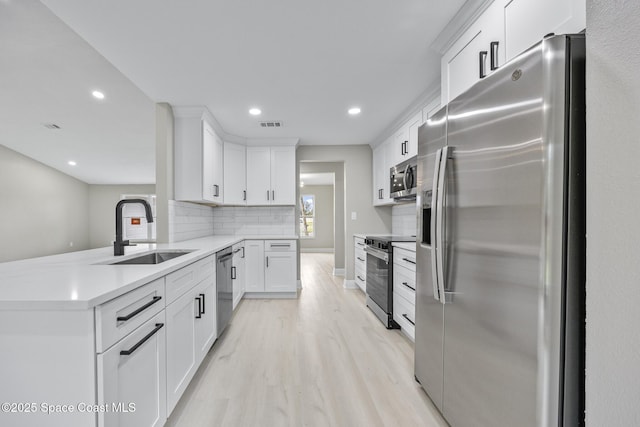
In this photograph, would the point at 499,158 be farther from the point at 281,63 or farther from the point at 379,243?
the point at 379,243

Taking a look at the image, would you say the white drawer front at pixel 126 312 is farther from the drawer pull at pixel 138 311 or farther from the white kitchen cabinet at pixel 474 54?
the white kitchen cabinet at pixel 474 54

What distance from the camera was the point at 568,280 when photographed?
876 millimetres

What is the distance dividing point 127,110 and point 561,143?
526 cm

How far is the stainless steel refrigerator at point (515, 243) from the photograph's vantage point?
0.87 metres

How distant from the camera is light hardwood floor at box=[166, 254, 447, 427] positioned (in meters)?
1.62

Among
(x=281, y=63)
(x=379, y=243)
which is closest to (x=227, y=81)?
(x=281, y=63)

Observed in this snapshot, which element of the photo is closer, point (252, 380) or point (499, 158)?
point (499, 158)

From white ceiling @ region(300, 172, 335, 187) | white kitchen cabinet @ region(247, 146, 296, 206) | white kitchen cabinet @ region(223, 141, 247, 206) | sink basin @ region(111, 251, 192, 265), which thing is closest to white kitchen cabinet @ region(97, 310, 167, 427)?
sink basin @ region(111, 251, 192, 265)

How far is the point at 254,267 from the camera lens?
154 inches

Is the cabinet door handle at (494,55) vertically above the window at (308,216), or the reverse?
the cabinet door handle at (494,55)

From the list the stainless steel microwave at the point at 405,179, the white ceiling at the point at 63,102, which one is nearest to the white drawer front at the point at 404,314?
the stainless steel microwave at the point at 405,179

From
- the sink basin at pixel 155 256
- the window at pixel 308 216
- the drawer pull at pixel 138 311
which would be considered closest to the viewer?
the drawer pull at pixel 138 311
